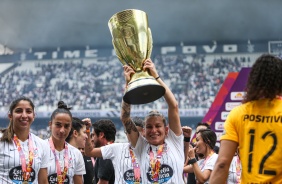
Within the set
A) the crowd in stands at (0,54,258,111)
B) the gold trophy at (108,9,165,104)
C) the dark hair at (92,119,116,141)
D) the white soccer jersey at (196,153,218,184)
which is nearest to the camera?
the gold trophy at (108,9,165,104)

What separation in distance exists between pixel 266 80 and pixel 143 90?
947 millimetres

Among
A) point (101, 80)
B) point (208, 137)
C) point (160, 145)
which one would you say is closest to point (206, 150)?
point (208, 137)

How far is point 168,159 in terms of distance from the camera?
148 inches

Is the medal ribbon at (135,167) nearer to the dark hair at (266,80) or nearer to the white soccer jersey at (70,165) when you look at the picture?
the white soccer jersey at (70,165)

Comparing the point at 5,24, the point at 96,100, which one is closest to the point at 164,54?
the point at 96,100

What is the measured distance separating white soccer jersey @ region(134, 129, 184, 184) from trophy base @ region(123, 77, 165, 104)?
2.07 feet

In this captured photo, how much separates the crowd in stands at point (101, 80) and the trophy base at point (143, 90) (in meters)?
27.0

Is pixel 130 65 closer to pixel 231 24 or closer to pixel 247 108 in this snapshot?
pixel 247 108

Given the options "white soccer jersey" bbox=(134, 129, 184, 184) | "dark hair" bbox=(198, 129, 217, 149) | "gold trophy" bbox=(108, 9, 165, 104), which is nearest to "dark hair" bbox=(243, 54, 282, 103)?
"gold trophy" bbox=(108, 9, 165, 104)

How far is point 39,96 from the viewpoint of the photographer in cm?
3294

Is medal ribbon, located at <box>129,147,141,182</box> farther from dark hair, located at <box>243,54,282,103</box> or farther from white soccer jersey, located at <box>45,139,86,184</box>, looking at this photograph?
dark hair, located at <box>243,54,282,103</box>

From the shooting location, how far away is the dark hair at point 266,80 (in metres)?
2.52

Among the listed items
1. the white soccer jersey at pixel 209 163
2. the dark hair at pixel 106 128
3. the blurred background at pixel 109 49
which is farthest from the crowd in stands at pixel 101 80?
the white soccer jersey at pixel 209 163

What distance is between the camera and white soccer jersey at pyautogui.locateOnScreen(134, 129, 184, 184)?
3.73 m
